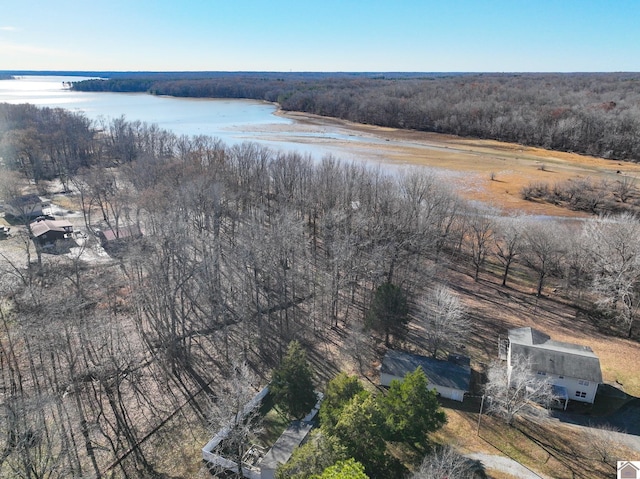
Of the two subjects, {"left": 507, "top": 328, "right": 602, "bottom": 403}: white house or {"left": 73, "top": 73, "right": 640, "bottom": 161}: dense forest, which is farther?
{"left": 73, "top": 73, "right": 640, "bottom": 161}: dense forest

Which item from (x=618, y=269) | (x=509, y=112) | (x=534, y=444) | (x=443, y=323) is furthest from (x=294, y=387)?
(x=509, y=112)

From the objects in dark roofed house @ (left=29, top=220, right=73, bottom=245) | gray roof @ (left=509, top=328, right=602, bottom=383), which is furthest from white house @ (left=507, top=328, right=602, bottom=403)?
dark roofed house @ (left=29, top=220, right=73, bottom=245)

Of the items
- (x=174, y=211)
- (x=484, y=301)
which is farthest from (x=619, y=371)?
(x=174, y=211)

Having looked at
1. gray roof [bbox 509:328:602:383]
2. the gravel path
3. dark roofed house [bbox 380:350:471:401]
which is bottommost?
the gravel path

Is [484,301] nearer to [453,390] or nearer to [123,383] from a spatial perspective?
[453,390]

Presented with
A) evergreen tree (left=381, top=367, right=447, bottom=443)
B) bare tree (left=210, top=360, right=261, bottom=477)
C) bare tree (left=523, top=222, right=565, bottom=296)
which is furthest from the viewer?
bare tree (left=523, top=222, right=565, bottom=296)

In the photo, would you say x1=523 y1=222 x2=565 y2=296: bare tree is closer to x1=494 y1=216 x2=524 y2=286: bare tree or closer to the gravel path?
x1=494 y1=216 x2=524 y2=286: bare tree

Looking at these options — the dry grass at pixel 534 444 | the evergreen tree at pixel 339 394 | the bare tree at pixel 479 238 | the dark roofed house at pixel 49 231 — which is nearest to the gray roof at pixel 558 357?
the dry grass at pixel 534 444
